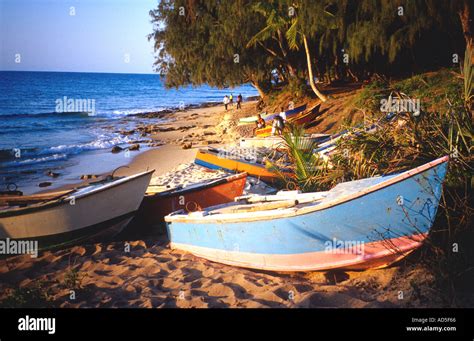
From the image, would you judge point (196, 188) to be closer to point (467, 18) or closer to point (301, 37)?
point (467, 18)

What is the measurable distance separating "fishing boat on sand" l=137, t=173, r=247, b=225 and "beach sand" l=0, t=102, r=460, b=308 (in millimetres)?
618

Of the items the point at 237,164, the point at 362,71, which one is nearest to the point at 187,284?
the point at 237,164

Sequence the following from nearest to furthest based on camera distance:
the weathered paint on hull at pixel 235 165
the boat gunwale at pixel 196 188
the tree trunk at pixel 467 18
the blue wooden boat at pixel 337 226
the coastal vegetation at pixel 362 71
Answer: the blue wooden boat at pixel 337 226
the coastal vegetation at pixel 362 71
the boat gunwale at pixel 196 188
the weathered paint on hull at pixel 235 165
the tree trunk at pixel 467 18

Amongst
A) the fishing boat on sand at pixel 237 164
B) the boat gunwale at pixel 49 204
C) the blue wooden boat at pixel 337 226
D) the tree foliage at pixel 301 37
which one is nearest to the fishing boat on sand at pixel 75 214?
the boat gunwale at pixel 49 204

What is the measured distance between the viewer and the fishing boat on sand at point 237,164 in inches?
397

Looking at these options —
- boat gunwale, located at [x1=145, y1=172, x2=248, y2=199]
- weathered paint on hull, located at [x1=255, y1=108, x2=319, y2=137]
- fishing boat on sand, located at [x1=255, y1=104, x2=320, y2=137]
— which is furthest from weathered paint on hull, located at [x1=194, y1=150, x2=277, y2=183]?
fishing boat on sand, located at [x1=255, y1=104, x2=320, y2=137]

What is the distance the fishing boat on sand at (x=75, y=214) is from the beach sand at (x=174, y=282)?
0.84 feet

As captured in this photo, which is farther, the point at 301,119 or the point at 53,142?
the point at 53,142

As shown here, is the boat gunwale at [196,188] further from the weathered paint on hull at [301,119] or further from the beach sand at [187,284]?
the weathered paint on hull at [301,119]

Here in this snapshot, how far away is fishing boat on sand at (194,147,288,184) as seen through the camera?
33.1ft

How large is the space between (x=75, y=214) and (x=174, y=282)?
7.83 feet

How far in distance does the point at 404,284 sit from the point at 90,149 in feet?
57.4

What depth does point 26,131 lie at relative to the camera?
27.5m

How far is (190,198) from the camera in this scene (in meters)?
8.02
